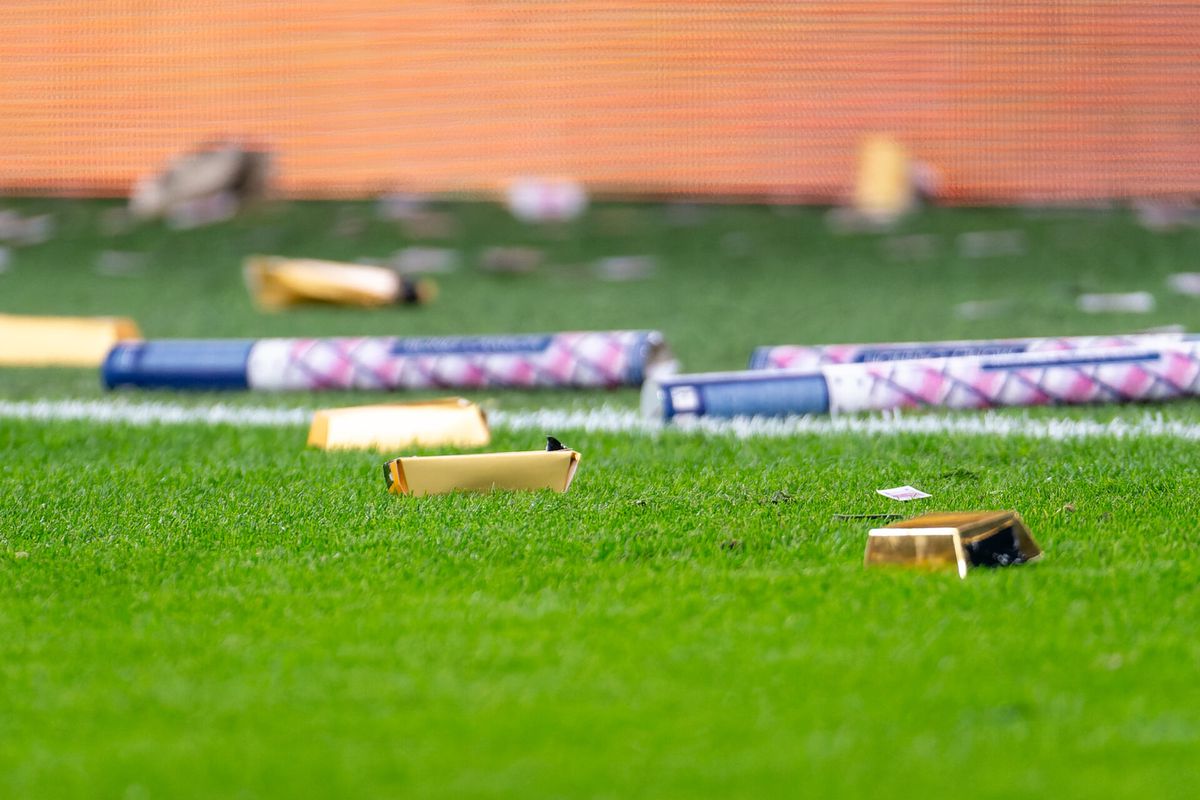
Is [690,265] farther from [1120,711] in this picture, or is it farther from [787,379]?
[1120,711]

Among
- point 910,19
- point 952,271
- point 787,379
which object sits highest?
point 910,19

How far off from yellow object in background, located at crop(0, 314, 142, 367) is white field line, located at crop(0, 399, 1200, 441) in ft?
3.07

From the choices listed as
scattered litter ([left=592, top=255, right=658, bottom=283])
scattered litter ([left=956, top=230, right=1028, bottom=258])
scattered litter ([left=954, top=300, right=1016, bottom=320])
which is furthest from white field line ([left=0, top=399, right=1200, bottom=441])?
scattered litter ([left=956, top=230, right=1028, bottom=258])

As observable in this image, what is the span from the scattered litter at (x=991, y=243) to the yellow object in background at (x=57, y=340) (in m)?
4.31

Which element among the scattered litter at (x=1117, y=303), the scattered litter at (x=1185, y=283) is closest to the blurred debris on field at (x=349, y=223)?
the scattered litter at (x=1117, y=303)

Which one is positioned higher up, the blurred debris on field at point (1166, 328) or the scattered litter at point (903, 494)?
the scattered litter at point (903, 494)

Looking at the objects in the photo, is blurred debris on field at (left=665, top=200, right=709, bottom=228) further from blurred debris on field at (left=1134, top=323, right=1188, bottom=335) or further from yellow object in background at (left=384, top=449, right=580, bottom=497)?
yellow object in background at (left=384, top=449, right=580, bottom=497)

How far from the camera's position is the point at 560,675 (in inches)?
66.5

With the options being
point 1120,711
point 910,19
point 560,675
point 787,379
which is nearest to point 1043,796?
point 1120,711

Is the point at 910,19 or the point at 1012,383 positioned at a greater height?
the point at 910,19

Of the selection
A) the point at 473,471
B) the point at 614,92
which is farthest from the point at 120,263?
the point at 473,471

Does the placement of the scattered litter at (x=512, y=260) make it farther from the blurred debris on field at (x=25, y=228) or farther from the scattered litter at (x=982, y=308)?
the blurred debris on field at (x=25, y=228)

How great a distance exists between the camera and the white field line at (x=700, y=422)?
10.9 feet

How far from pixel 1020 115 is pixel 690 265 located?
8.77 feet
